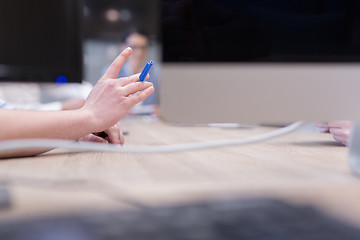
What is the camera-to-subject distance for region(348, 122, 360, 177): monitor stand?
0.39 m

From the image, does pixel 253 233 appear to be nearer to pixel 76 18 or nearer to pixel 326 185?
pixel 326 185

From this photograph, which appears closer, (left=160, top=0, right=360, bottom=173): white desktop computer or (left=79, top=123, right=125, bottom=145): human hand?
(left=160, top=0, right=360, bottom=173): white desktop computer

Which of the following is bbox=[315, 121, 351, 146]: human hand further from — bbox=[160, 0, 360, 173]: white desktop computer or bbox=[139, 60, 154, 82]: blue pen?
bbox=[139, 60, 154, 82]: blue pen

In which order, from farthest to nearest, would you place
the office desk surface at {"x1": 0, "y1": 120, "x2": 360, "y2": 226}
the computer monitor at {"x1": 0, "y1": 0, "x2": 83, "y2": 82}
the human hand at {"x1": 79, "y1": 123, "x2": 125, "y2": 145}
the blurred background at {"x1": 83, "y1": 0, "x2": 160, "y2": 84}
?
1. the blurred background at {"x1": 83, "y1": 0, "x2": 160, "y2": 84}
2. the computer monitor at {"x1": 0, "y1": 0, "x2": 83, "y2": 82}
3. the human hand at {"x1": 79, "y1": 123, "x2": 125, "y2": 145}
4. the office desk surface at {"x1": 0, "y1": 120, "x2": 360, "y2": 226}

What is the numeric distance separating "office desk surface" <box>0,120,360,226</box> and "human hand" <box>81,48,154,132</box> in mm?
83

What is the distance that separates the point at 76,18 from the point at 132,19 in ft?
9.76

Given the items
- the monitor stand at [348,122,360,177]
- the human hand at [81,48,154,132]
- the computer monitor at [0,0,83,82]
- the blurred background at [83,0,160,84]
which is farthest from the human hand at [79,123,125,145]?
the blurred background at [83,0,160,84]

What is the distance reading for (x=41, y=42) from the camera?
82 centimetres

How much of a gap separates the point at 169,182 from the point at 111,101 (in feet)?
0.89

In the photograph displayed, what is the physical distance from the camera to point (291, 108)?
425 mm

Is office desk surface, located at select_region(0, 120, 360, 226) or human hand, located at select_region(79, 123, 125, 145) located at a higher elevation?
office desk surface, located at select_region(0, 120, 360, 226)

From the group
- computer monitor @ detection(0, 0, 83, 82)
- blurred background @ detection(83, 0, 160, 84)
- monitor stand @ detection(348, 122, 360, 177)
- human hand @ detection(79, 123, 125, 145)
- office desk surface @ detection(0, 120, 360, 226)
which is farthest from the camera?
blurred background @ detection(83, 0, 160, 84)

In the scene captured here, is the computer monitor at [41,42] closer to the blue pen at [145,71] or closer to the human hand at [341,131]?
the blue pen at [145,71]

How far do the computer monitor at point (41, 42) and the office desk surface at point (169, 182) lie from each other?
0.40m
